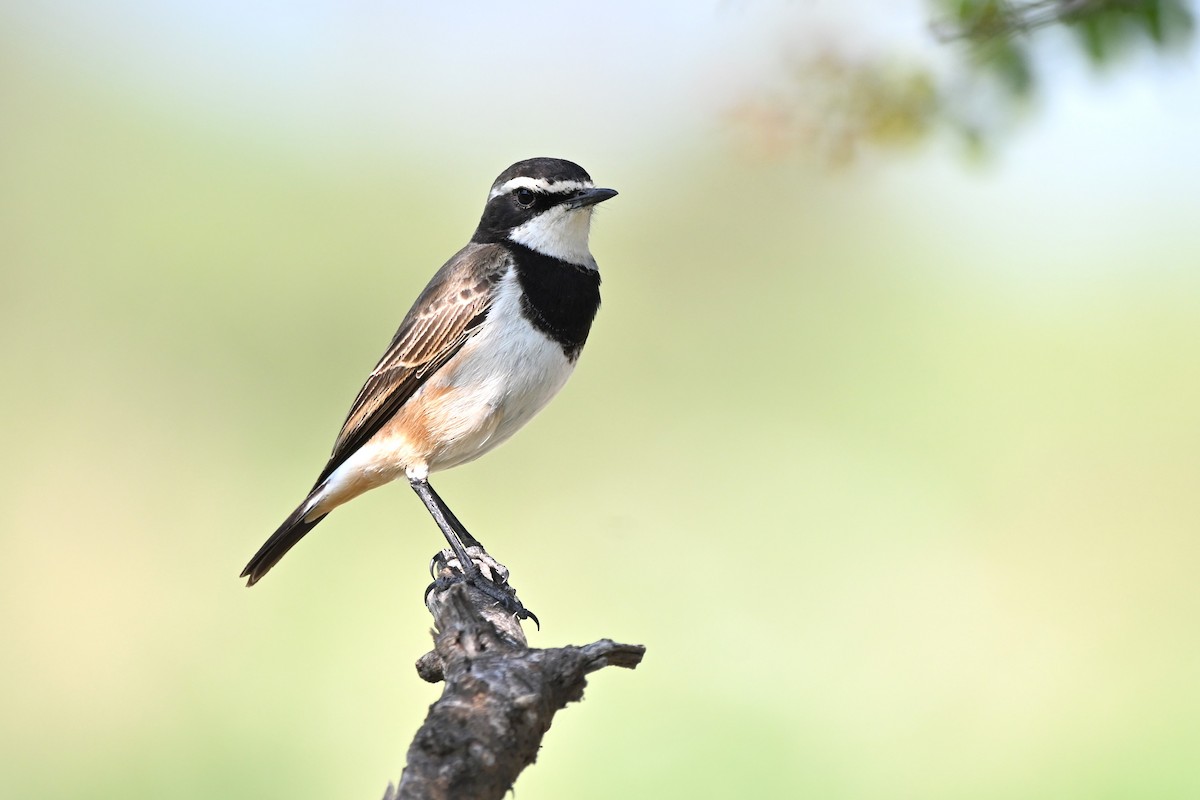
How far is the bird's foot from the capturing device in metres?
6.06

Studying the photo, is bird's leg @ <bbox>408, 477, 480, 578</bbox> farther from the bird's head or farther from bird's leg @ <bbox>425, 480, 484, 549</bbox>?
the bird's head

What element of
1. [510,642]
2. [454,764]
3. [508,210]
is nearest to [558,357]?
[508,210]

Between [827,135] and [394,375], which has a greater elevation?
[827,135]

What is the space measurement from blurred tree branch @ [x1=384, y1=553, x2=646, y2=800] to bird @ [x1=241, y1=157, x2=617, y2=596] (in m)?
2.44

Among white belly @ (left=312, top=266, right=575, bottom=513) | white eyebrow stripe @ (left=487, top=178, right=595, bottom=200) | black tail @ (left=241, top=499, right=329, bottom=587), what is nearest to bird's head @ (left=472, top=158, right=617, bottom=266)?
white eyebrow stripe @ (left=487, top=178, right=595, bottom=200)

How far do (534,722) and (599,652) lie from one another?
26 centimetres

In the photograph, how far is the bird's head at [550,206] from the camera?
640cm

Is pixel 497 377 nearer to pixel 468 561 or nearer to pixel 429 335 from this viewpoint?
pixel 429 335

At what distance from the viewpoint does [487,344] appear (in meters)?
6.23

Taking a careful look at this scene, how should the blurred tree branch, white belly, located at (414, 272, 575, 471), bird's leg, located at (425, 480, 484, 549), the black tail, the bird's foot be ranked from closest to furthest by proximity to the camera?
the blurred tree branch, the bird's foot, white belly, located at (414, 272, 575, 471), bird's leg, located at (425, 480, 484, 549), the black tail

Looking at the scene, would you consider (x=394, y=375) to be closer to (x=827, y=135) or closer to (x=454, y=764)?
(x=827, y=135)

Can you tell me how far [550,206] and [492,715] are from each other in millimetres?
3538

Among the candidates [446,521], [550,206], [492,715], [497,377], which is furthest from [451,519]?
[492,715]

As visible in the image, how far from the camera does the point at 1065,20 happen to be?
4.72 metres
